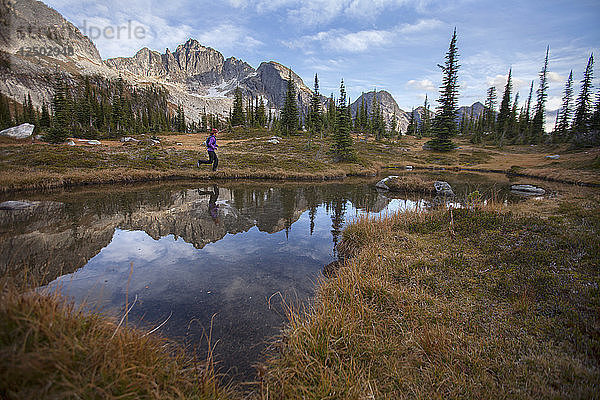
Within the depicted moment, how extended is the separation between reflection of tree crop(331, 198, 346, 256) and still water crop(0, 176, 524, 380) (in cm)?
6

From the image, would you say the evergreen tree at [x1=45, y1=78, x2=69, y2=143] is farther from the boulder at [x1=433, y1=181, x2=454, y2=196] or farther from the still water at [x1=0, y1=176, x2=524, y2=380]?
the boulder at [x1=433, y1=181, x2=454, y2=196]

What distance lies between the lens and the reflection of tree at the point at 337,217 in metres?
11.0

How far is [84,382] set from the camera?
2.05m

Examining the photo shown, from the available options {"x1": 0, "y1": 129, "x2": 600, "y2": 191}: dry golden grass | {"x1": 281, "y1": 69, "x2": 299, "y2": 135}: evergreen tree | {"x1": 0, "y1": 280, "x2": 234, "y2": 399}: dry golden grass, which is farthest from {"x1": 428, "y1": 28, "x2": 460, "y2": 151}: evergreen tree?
{"x1": 0, "y1": 280, "x2": 234, "y2": 399}: dry golden grass

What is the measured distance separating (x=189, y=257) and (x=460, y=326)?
25.6ft

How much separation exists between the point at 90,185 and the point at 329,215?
19.5 metres

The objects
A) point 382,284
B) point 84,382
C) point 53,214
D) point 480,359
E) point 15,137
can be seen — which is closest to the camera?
point 84,382

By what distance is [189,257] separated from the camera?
8586 millimetres

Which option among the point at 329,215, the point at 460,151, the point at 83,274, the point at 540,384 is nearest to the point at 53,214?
the point at 83,274

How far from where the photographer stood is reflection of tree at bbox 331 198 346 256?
1100 cm

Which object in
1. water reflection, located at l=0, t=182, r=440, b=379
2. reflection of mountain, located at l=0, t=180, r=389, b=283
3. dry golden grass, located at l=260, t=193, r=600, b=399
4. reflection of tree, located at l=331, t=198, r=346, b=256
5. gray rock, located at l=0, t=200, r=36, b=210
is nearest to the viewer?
dry golden grass, located at l=260, t=193, r=600, b=399

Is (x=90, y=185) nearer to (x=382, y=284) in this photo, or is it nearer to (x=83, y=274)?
(x=83, y=274)

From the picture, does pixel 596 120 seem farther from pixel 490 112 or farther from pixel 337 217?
pixel 337 217

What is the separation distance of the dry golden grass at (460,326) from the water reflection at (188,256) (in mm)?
1327
